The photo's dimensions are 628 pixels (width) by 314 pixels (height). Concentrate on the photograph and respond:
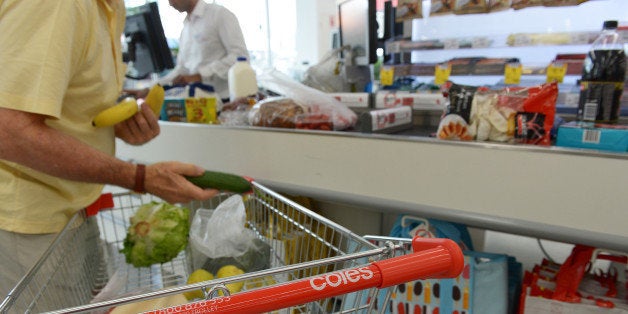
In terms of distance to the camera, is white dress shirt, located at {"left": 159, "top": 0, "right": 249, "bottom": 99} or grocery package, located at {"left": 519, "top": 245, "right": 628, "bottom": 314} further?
white dress shirt, located at {"left": 159, "top": 0, "right": 249, "bottom": 99}

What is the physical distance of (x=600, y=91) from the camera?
116 centimetres

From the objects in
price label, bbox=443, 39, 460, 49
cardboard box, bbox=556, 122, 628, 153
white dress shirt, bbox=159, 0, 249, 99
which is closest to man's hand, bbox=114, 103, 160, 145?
cardboard box, bbox=556, 122, 628, 153

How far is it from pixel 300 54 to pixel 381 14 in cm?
360

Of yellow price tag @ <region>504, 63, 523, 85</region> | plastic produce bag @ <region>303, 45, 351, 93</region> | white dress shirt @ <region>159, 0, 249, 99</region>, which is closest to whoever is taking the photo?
yellow price tag @ <region>504, 63, 523, 85</region>

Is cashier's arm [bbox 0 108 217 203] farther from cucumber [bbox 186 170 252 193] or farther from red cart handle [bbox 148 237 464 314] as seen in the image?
red cart handle [bbox 148 237 464 314]

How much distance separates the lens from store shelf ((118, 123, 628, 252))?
965 millimetres

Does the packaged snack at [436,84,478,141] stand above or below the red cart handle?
above

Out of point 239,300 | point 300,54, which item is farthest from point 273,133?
point 300,54

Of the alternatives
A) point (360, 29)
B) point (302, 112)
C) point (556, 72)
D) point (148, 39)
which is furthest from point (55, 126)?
point (556, 72)

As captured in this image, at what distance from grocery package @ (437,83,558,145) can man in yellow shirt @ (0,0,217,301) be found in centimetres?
74

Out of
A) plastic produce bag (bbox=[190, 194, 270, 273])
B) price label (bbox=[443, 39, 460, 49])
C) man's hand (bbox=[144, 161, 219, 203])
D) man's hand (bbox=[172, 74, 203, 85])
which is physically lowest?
plastic produce bag (bbox=[190, 194, 270, 273])

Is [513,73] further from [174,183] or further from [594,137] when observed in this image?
[174,183]

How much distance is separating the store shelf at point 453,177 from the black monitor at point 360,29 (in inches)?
35.2

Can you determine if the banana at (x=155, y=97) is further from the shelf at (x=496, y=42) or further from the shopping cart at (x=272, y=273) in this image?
the shelf at (x=496, y=42)
